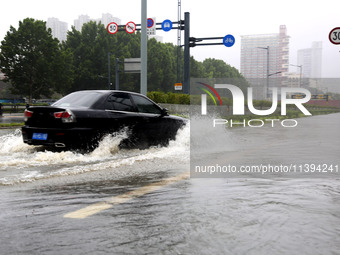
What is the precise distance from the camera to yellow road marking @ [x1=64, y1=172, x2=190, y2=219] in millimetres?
4030

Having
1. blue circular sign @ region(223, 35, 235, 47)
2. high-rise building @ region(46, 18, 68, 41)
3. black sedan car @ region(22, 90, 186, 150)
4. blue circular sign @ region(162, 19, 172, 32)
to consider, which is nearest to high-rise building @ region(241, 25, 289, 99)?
blue circular sign @ region(223, 35, 235, 47)

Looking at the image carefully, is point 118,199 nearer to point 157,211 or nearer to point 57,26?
point 157,211

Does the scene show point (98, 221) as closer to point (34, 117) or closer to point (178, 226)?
point (178, 226)

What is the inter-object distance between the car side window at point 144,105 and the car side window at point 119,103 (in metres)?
0.21

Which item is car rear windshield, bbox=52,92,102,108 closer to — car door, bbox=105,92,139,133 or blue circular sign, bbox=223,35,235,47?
car door, bbox=105,92,139,133

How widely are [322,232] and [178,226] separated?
45.2 inches

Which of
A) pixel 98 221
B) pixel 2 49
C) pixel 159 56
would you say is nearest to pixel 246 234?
pixel 98 221

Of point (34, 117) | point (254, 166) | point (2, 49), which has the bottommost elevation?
→ point (254, 166)

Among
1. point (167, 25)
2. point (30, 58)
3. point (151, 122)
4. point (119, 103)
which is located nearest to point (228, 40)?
point (167, 25)

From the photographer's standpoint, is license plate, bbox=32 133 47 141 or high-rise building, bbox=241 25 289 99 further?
high-rise building, bbox=241 25 289 99

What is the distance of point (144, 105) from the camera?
32.5ft

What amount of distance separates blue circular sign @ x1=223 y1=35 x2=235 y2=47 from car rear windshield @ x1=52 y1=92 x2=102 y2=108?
2265cm

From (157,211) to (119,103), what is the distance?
17.3 ft

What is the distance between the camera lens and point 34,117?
8.41 meters
